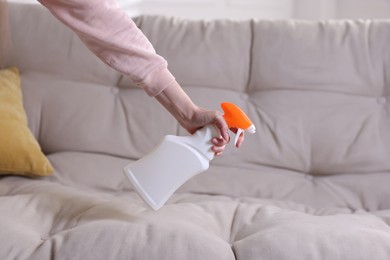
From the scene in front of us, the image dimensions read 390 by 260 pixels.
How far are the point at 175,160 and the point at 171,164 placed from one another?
0.04ft

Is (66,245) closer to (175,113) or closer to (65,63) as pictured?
(175,113)

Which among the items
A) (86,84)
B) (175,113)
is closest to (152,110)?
(86,84)

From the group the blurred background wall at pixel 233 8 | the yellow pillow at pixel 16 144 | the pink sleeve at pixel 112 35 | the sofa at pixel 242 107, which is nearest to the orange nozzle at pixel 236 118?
the pink sleeve at pixel 112 35

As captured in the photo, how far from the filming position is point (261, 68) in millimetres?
1621

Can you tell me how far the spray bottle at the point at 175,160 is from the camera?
3.66 feet

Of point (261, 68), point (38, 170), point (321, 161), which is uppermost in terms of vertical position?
point (261, 68)

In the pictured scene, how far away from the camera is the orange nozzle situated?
1109mm

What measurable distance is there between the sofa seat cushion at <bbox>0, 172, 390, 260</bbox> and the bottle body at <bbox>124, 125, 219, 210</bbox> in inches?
2.0

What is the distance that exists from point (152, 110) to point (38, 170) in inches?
13.8

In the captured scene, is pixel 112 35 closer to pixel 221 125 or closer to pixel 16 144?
pixel 221 125

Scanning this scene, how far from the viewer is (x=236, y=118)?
1111mm

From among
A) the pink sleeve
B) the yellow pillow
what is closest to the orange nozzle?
the pink sleeve

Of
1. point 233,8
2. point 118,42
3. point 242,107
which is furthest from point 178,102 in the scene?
point 233,8

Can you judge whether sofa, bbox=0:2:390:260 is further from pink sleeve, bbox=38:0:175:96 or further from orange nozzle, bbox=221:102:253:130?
pink sleeve, bbox=38:0:175:96
